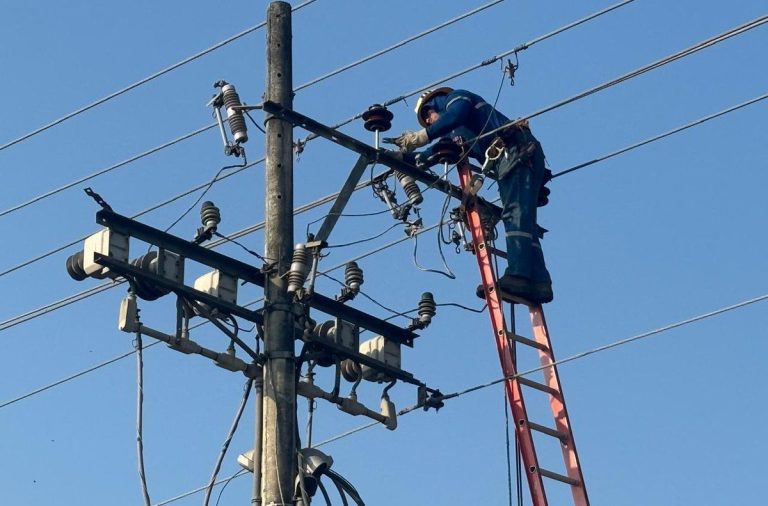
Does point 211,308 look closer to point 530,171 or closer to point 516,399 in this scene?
point 516,399

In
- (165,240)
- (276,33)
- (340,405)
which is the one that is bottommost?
(340,405)

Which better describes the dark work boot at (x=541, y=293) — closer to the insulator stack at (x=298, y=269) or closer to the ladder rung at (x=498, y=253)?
the ladder rung at (x=498, y=253)

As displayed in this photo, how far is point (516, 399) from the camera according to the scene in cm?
1504

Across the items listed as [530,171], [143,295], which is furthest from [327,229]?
[530,171]

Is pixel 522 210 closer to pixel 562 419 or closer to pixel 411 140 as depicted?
pixel 411 140

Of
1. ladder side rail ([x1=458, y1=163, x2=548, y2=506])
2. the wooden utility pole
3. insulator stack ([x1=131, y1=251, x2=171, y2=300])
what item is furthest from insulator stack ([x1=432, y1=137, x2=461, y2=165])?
insulator stack ([x1=131, y1=251, x2=171, y2=300])

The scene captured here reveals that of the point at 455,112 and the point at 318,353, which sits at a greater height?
the point at 455,112

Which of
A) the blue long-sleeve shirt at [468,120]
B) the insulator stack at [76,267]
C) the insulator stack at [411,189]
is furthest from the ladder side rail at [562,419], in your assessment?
the insulator stack at [76,267]

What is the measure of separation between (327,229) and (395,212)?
4.90 feet

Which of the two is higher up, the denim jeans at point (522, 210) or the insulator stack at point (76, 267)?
the denim jeans at point (522, 210)

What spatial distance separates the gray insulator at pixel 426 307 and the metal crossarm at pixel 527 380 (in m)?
0.65

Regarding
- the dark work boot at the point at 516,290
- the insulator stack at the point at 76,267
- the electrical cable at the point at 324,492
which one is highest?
the dark work boot at the point at 516,290

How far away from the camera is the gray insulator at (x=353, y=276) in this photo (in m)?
14.9

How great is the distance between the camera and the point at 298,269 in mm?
14125
